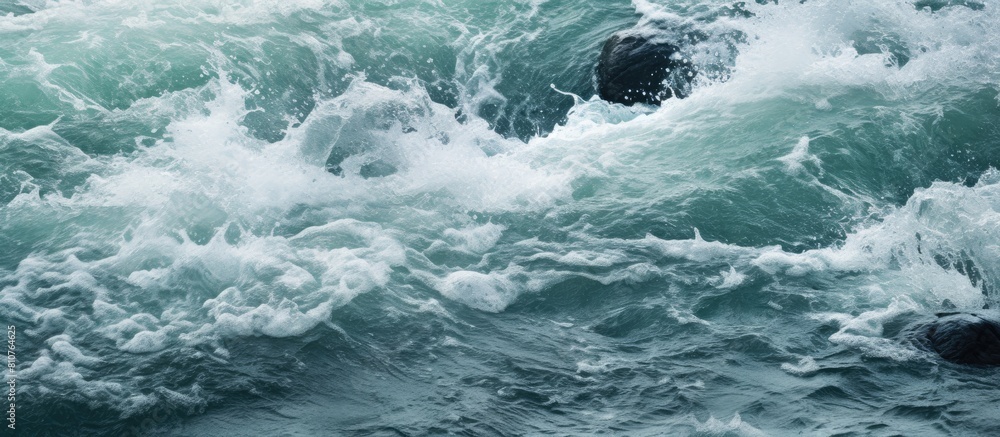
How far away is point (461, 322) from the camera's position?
289 inches

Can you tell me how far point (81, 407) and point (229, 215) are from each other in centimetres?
339

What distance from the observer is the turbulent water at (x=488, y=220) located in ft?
20.1

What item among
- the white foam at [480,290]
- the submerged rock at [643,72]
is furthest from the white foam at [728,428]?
the submerged rock at [643,72]

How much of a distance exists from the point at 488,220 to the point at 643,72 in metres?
4.04

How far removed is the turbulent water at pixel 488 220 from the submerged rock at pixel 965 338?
0.17 meters

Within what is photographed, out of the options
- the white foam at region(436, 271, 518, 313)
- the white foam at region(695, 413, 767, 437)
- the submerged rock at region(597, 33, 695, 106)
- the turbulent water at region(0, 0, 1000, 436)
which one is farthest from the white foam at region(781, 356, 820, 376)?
the submerged rock at region(597, 33, 695, 106)

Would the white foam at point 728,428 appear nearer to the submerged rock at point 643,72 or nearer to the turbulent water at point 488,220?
the turbulent water at point 488,220

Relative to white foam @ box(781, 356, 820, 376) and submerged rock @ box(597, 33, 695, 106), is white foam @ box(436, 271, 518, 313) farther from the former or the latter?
submerged rock @ box(597, 33, 695, 106)

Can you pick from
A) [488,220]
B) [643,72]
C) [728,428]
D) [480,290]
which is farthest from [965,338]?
[643,72]

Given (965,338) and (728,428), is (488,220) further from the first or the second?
(965,338)

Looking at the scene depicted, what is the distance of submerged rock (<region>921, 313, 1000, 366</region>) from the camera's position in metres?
6.34

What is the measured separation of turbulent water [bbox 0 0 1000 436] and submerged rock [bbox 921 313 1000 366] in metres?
0.17

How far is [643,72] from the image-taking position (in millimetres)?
11891

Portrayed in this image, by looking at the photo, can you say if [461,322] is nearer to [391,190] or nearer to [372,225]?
[372,225]
